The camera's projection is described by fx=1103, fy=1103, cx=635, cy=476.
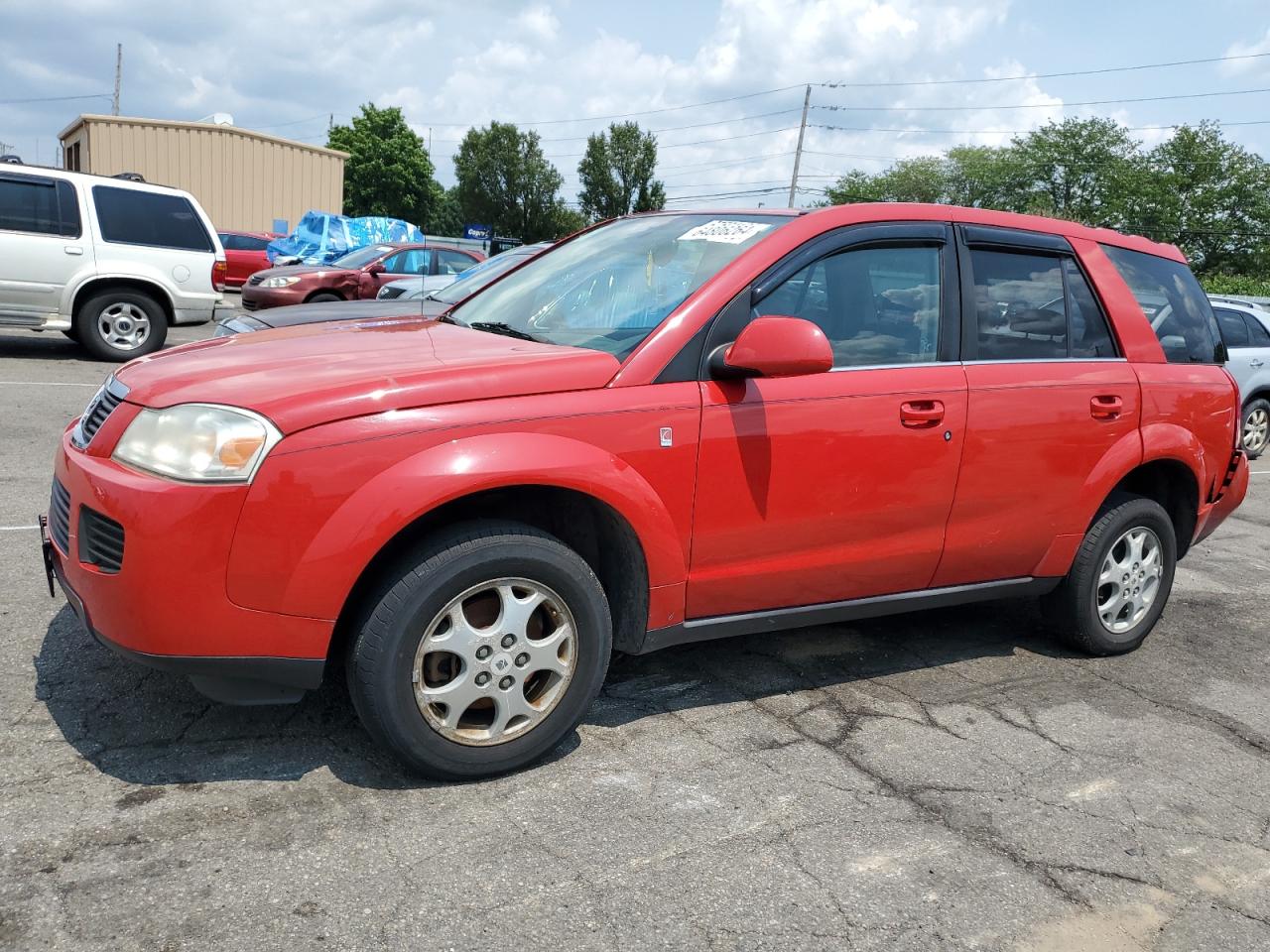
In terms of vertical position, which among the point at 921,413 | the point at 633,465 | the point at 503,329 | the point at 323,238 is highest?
the point at 323,238

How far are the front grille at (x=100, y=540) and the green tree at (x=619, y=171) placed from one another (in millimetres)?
81964

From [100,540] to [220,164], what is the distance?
111 feet

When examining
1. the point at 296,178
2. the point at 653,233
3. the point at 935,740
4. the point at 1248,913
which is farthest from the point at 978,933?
the point at 296,178

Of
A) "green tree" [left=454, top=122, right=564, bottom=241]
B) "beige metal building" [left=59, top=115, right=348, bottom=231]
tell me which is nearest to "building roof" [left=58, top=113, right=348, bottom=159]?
"beige metal building" [left=59, top=115, right=348, bottom=231]

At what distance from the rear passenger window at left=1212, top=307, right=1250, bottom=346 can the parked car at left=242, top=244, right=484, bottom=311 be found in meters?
10.4

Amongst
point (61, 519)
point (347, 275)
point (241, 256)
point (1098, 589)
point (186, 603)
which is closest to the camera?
point (186, 603)

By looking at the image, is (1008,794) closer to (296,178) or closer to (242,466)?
(242,466)

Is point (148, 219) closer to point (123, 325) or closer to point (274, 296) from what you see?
point (123, 325)

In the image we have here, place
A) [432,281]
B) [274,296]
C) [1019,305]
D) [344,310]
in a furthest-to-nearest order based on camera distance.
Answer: [432,281] → [274,296] → [344,310] → [1019,305]

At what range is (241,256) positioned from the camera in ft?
87.9

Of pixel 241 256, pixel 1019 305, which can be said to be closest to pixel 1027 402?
pixel 1019 305

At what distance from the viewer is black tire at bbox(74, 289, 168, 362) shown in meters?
11.6

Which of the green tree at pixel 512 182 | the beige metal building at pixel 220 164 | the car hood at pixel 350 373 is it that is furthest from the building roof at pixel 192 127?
the green tree at pixel 512 182

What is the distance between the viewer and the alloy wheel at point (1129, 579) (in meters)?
4.62
